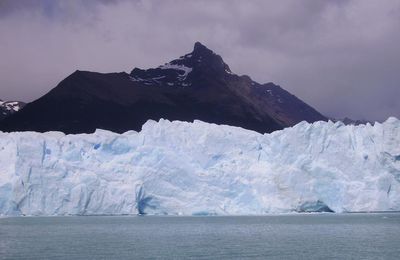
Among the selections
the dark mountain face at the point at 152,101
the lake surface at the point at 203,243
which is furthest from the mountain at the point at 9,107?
the lake surface at the point at 203,243

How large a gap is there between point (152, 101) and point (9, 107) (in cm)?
3999

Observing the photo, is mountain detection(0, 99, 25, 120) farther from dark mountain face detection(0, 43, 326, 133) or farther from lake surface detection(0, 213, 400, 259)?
lake surface detection(0, 213, 400, 259)

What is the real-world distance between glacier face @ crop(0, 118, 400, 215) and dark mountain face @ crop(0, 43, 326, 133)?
27.3 m

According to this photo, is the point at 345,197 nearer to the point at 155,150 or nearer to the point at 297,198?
the point at 297,198

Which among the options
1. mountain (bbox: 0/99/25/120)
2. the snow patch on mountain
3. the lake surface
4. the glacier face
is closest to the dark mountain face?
the snow patch on mountain

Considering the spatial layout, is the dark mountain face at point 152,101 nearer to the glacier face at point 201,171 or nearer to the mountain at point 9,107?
the glacier face at point 201,171

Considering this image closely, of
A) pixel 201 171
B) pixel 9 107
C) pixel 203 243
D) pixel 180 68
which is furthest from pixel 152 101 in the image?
pixel 203 243

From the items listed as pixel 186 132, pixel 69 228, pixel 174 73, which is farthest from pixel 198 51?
pixel 69 228

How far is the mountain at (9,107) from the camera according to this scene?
106938 millimetres

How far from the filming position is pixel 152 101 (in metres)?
80.9

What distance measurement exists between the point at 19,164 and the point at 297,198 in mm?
20012

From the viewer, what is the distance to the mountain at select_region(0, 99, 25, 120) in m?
107

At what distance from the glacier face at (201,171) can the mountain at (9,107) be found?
61.2 meters

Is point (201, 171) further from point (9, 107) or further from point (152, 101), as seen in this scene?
point (9, 107)
